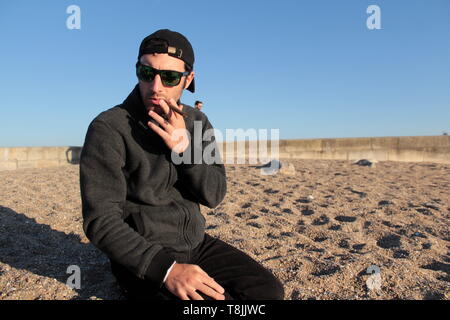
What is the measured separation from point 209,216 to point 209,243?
205 centimetres

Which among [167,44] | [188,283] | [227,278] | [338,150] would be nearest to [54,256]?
[227,278]

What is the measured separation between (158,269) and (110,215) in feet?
1.06

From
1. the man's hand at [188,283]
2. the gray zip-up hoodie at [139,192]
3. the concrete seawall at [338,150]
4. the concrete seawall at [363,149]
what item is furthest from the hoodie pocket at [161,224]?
the concrete seawall at [363,149]

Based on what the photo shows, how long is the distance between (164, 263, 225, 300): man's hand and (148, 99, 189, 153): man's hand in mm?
541

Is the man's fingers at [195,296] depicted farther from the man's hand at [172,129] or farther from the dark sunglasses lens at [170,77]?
the dark sunglasses lens at [170,77]

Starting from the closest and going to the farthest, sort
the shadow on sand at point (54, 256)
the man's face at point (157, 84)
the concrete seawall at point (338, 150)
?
the man's face at point (157, 84)
the shadow on sand at point (54, 256)
the concrete seawall at point (338, 150)

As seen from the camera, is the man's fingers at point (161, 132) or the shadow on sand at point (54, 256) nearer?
the man's fingers at point (161, 132)

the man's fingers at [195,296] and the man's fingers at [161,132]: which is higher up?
the man's fingers at [161,132]

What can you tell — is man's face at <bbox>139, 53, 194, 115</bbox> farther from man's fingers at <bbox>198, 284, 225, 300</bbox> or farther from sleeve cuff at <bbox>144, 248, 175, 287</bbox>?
man's fingers at <bbox>198, 284, 225, 300</bbox>

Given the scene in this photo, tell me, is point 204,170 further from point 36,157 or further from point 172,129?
point 36,157

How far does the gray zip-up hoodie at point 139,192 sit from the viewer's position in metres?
1.55

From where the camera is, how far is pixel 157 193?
1.84 meters
